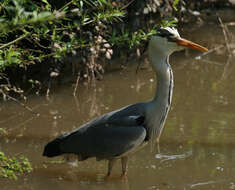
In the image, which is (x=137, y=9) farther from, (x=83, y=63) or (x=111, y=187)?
(x=111, y=187)

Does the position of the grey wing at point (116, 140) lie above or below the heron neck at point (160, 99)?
below

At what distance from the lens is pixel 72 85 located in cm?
733

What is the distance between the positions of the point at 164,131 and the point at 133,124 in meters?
1.15

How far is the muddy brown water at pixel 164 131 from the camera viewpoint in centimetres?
495

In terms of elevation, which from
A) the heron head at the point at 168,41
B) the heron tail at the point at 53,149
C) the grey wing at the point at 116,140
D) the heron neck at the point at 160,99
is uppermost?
the heron head at the point at 168,41

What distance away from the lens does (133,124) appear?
192 inches

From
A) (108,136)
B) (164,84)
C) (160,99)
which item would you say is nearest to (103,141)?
(108,136)

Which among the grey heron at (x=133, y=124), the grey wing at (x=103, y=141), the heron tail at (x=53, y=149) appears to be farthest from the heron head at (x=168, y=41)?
the heron tail at (x=53, y=149)

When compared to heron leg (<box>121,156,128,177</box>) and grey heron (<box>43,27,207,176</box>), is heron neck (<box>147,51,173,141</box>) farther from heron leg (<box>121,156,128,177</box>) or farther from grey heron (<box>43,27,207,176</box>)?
heron leg (<box>121,156,128,177</box>)

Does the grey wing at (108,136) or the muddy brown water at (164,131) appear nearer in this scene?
the grey wing at (108,136)

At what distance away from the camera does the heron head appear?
192 inches

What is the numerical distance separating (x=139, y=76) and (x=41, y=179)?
125 inches

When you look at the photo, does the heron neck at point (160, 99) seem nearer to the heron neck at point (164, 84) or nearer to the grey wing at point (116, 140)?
the heron neck at point (164, 84)

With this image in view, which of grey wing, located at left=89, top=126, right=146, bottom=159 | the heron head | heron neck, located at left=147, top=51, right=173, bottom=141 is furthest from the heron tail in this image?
the heron head
